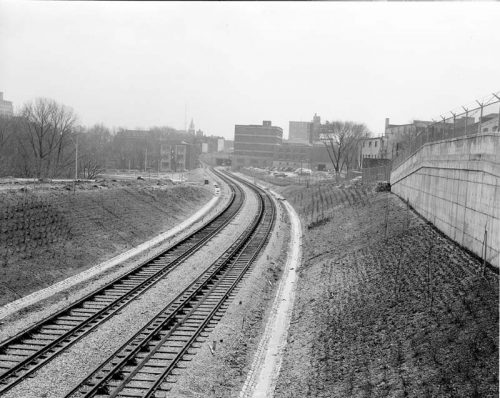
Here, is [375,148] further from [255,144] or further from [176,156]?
[255,144]

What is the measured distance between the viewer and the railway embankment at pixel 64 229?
20.5m

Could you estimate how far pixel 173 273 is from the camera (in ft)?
72.3

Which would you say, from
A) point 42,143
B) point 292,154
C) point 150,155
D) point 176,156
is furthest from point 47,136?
point 292,154

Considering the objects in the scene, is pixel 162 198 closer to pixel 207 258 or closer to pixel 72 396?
pixel 207 258

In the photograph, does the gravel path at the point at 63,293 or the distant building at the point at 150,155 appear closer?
the gravel path at the point at 63,293

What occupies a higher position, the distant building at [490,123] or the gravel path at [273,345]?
the distant building at [490,123]

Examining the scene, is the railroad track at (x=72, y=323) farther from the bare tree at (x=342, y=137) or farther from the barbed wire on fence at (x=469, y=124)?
the bare tree at (x=342, y=137)

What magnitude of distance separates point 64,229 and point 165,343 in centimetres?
1501

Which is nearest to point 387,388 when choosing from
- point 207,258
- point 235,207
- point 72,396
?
point 72,396

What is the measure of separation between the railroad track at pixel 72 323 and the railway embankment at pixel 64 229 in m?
2.75

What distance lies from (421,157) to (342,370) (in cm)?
1746

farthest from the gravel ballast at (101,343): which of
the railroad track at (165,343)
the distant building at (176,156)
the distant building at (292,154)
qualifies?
the distant building at (292,154)

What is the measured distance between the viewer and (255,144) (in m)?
153

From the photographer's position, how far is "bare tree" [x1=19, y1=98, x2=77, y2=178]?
61156 millimetres
